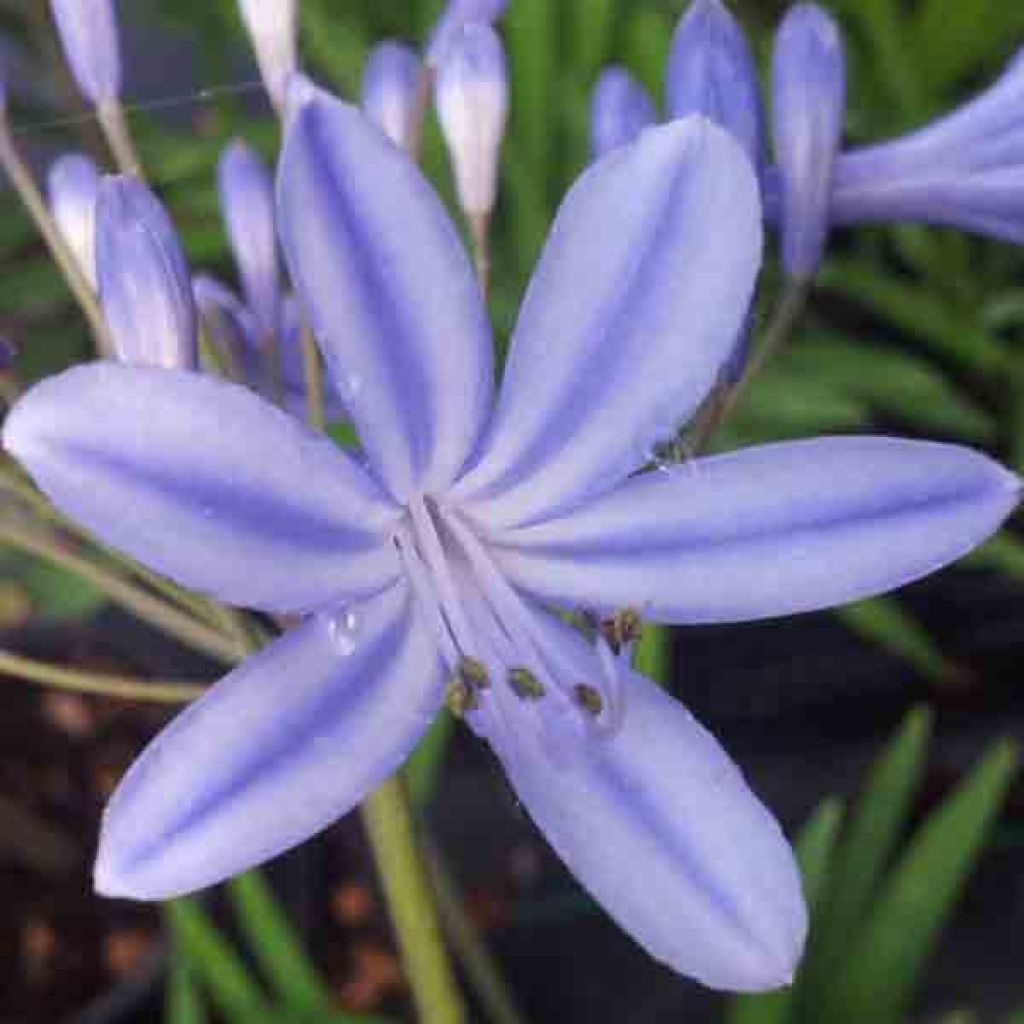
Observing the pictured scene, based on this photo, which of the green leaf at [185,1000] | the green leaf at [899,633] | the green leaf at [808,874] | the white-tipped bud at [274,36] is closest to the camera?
the white-tipped bud at [274,36]

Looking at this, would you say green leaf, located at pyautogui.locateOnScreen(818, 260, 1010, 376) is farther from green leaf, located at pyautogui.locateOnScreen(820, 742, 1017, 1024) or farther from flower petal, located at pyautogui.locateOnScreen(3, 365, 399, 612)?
flower petal, located at pyautogui.locateOnScreen(3, 365, 399, 612)

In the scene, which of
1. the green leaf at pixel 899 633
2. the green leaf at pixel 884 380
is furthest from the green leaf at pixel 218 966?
the green leaf at pixel 884 380

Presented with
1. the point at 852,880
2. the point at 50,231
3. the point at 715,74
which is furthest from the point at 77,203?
the point at 852,880

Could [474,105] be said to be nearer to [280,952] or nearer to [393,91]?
[393,91]

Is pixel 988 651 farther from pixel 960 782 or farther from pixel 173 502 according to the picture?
pixel 173 502

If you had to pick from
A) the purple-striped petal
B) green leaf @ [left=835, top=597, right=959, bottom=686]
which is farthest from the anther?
green leaf @ [left=835, top=597, right=959, bottom=686]

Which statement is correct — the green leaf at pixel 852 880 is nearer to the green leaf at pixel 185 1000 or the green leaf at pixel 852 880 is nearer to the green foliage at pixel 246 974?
the green foliage at pixel 246 974

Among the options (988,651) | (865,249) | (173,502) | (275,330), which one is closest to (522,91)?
(865,249)
